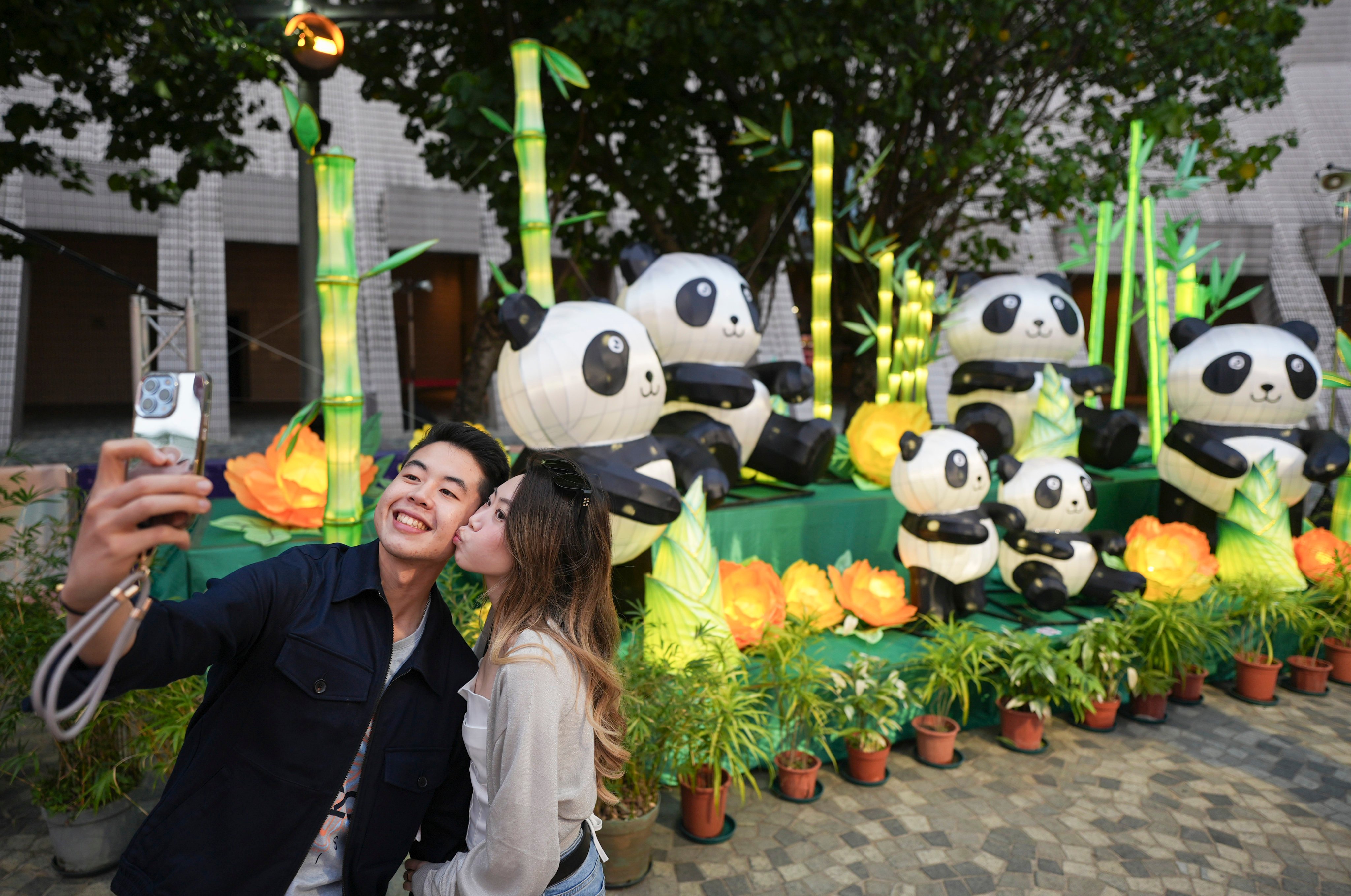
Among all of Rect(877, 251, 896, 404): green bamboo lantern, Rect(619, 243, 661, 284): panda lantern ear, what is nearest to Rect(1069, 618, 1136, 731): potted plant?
Rect(877, 251, 896, 404): green bamboo lantern

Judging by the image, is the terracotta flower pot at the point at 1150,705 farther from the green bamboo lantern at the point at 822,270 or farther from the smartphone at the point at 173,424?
the smartphone at the point at 173,424

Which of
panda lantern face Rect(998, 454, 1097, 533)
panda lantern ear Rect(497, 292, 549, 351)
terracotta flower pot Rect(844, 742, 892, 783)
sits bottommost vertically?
terracotta flower pot Rect(844, 742, 892, 783)

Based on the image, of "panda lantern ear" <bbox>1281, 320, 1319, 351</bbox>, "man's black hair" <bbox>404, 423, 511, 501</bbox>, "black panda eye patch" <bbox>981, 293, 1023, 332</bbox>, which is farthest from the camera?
"black panda eye patch" <bbox>981, 293, 1023, 332</bbox>

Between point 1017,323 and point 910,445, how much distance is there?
1.44m

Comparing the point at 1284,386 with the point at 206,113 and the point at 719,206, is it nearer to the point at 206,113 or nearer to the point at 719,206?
the point at 719,206

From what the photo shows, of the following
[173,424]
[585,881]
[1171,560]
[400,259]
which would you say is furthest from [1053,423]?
[173,424]

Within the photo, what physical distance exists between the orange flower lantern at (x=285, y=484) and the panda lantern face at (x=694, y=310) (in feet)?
4.32

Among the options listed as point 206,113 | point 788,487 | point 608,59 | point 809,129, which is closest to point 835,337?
point 809,129

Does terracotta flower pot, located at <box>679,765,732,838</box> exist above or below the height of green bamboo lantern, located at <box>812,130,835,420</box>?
below

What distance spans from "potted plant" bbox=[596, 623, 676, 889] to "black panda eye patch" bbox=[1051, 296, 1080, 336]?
3.22 metres

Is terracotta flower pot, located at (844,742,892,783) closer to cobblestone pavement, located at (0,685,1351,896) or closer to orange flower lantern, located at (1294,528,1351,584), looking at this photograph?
cobblestone pavement, located at (0,685,1351,896)

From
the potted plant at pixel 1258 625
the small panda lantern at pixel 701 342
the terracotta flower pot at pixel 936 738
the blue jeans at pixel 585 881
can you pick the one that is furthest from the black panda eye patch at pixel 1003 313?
the blue jeans at pixel 585 881

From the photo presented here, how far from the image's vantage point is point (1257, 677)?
3.74 metres

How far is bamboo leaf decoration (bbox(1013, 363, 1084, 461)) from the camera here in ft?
13.6
